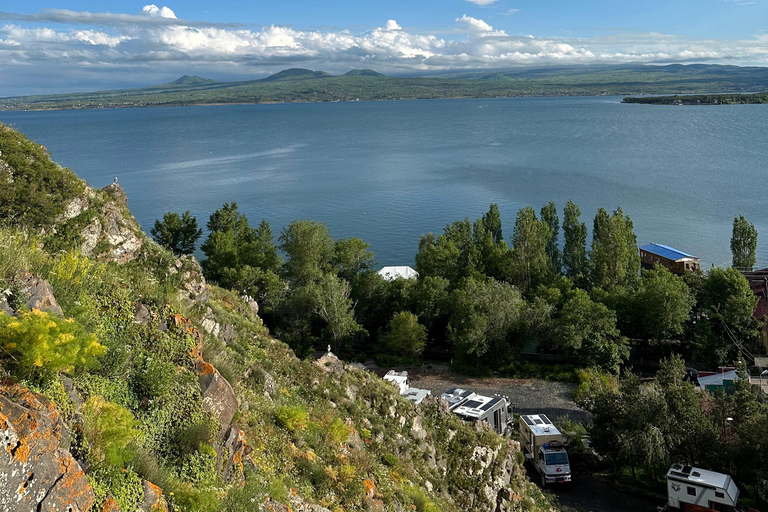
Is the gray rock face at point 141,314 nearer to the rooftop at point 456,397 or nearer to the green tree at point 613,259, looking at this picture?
the rooftop at point 456,397

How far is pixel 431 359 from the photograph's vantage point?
37.1 m

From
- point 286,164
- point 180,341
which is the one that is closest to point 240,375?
point 180,341

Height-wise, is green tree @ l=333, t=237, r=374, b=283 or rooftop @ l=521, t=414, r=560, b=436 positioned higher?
green tree @ l=333, t=237, r=374, b=283

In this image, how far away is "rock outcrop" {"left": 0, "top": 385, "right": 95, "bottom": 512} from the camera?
5395 mm

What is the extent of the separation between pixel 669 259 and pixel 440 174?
162ft

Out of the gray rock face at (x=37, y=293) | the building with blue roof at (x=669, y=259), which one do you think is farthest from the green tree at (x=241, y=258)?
the building with blue roof at (x=669, y=259)


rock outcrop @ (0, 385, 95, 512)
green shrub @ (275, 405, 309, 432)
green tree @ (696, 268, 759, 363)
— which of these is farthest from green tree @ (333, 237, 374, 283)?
rock outcrop @ (0, 385, 95, 512)

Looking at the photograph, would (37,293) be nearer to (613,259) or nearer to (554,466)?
(554,466)

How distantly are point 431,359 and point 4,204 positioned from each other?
93.6 ft

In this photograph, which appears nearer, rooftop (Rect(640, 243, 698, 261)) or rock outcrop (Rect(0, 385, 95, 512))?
rock outcrop (Rect(0, 385, 95, 512))

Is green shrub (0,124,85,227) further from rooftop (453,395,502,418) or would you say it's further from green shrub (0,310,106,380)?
rooftop (453,395,502,418)

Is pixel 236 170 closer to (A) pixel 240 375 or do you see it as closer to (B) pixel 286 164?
(B) pixel 286 164

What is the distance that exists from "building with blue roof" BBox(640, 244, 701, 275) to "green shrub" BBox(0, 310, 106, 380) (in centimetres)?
4630

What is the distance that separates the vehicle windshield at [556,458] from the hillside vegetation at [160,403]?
4.73 metres
